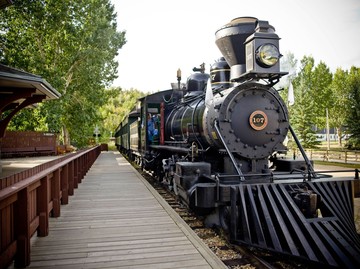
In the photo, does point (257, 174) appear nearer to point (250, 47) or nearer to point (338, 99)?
point (250, 47)

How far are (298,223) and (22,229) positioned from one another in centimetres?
339

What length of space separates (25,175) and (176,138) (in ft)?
17.1

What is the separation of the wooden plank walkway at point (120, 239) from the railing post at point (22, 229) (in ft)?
0.49

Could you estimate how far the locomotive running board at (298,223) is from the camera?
3.53m

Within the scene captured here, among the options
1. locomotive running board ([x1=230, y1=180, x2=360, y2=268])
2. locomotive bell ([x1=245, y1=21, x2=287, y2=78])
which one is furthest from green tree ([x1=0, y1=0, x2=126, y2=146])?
locomotive running board ([x1=230, y1=180, x2=360, y2=268])

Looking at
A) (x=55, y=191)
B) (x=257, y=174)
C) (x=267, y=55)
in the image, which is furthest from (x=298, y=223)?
(x=55, y=191)

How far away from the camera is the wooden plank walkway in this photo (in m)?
3.16

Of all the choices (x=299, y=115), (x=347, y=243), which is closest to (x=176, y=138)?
(x=347, y=243)

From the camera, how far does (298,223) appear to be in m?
3.91

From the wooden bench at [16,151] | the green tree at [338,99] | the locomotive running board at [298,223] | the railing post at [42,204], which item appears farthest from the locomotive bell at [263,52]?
the green tree at [338,99]

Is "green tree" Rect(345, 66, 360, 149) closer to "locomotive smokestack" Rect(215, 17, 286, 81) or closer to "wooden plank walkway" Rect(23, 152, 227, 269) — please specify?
"locomotive smokestack" Rect(215, 17, 286, 81)

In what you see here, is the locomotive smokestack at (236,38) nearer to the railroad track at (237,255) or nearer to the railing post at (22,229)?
the railroad track at (237,255)

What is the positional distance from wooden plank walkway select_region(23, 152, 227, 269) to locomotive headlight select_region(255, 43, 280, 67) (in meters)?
2.98

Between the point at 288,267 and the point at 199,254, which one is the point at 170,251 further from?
the point at 288,267
